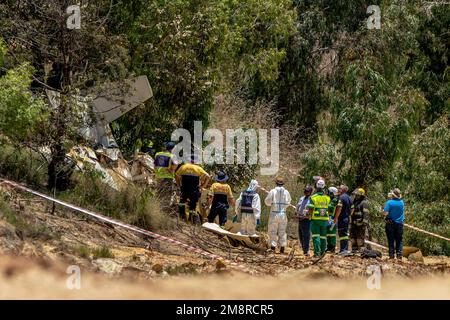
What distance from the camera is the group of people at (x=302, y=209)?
65.7ft

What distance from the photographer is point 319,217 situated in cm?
1991

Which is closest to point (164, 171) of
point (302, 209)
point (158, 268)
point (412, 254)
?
point (302, 209)

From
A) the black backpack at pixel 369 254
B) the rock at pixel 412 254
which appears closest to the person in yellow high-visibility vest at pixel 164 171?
the black backpack at pixel 369 254

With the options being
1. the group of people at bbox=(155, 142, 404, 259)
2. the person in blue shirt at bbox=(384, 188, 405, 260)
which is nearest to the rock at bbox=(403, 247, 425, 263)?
the group of people at bbox=(155, 142, 404, 259)

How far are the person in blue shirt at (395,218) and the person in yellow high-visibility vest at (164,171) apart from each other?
16.7 feet

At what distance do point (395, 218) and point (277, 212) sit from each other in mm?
2697

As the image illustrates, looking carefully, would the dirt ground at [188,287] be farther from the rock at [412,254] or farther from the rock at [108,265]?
the rock at [412,254]

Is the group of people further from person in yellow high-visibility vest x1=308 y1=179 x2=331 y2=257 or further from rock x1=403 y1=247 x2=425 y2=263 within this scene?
rock x1=403 y1=247 x2=425 y2=263

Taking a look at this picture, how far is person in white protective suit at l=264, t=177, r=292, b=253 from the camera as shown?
20500mm

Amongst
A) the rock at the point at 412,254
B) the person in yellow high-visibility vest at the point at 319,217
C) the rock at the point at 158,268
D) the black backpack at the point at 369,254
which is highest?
the person in yellow high-visibility vest at the point at 319,217

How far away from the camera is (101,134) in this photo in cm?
2341

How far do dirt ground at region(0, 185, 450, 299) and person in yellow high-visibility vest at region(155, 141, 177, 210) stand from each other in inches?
100

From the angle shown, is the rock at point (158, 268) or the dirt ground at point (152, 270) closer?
the dirt ground at point (152, 270)
